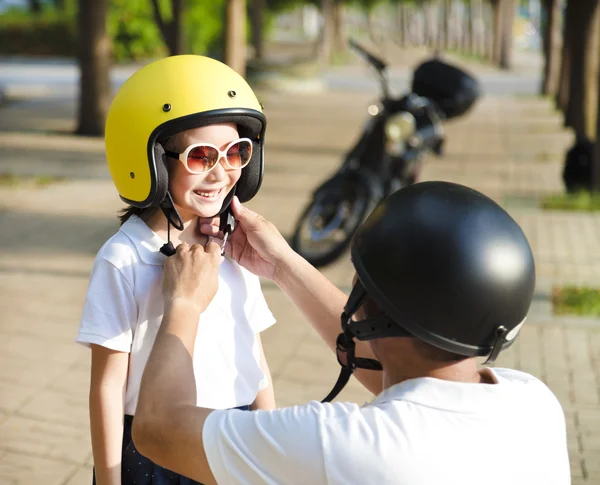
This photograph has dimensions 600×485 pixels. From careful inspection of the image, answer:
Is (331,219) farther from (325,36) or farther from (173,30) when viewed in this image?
(325,36)

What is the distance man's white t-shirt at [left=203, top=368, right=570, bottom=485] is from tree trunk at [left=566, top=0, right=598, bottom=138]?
496 inches

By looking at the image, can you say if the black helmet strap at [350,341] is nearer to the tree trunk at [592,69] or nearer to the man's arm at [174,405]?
the man's arm at [174,405]

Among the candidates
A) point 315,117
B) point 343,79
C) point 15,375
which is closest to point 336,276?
point 15,375

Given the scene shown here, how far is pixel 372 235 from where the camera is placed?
1.83 meters

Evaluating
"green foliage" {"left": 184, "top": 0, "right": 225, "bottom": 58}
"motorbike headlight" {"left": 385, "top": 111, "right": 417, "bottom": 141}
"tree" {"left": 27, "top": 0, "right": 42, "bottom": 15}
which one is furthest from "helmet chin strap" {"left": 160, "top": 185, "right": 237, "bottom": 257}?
"tree" {"left": 27, "top": 0, "right": 42, "bottom": 15}

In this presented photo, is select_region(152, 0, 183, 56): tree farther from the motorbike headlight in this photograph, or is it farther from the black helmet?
the black helmet

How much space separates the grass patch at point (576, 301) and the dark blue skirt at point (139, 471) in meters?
4.43

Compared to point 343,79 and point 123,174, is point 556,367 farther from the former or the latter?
point 343,79

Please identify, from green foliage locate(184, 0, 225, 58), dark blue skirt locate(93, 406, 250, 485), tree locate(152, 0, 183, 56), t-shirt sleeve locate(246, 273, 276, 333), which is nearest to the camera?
dark blue skirt locate(93, 406, 250, 485)

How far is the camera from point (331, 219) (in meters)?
7.15

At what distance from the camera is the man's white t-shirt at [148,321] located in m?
2.21

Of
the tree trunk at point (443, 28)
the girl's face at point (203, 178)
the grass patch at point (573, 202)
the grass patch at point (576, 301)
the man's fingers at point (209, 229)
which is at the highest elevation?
the girl's face at point (203, 178)

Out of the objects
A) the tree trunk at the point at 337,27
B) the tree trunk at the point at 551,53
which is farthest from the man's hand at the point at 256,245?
the tree trunk at the point at 337,27

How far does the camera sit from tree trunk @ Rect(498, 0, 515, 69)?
124 feet
